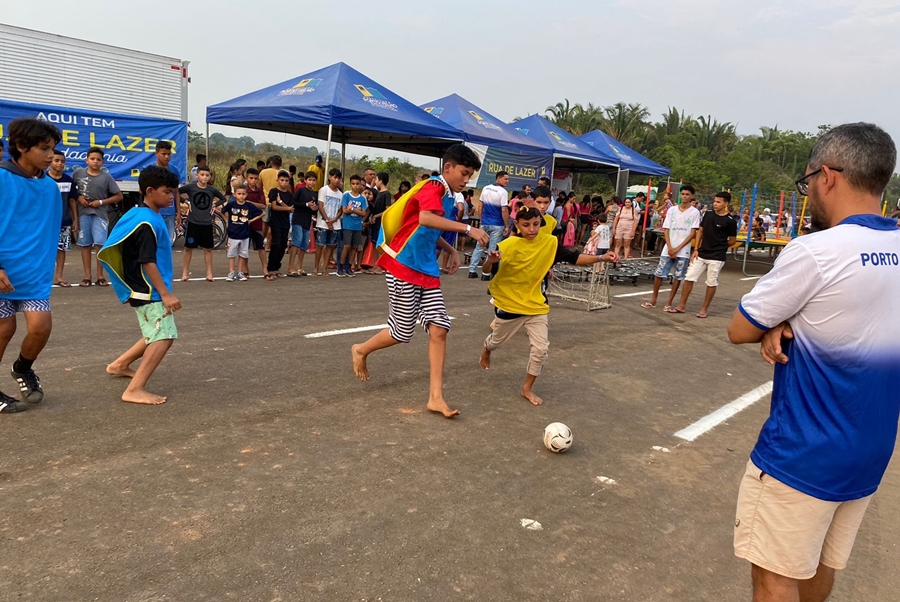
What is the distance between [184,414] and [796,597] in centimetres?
Answer: 380

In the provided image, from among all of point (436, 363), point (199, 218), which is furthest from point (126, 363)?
point (199, 218)

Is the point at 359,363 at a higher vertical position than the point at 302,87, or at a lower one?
lower

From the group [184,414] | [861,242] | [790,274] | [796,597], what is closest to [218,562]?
[184,414]

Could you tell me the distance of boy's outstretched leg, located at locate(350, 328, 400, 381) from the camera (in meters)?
5.09

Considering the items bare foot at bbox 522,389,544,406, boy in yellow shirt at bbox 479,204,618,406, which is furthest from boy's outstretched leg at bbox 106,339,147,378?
bare foot at bbox 522,389,544,406

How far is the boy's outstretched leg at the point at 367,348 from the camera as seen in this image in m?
5.09

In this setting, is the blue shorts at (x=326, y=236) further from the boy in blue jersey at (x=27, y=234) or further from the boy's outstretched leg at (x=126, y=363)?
the boy in blue jersey at (x=27, y=234)

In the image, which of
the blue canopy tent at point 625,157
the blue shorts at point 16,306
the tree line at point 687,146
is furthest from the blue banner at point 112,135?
the tree line at point 687,146

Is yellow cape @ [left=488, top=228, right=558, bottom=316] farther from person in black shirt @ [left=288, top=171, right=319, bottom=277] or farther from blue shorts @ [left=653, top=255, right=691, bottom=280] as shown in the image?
person in black shirt @ [left=288, top=171, right=319, bottom=277]

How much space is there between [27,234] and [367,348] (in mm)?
2470

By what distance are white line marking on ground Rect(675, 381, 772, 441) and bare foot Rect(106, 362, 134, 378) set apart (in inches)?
170

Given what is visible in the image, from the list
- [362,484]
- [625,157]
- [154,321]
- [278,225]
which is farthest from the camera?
[625,157]

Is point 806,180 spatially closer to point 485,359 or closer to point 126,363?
point 485,359

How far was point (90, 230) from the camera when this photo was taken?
9188 millimetres
